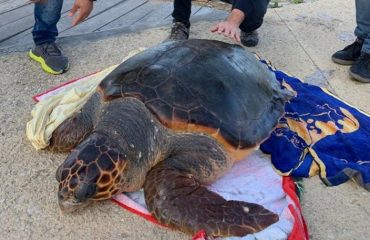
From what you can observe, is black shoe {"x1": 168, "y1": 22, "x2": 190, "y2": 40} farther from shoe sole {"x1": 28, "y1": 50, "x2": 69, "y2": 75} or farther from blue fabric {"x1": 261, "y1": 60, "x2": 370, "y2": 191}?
blue fabric {"x1": 261, "y1": 60, "x2": 370, "y2": 191}

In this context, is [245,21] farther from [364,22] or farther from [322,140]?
[322,140]

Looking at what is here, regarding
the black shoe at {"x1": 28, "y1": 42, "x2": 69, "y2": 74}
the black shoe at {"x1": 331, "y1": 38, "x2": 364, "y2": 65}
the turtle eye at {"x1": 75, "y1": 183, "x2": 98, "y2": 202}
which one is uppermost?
the turtle eye at {"x1": 75, "y1": 183, "x2": 98, "y2": 202}

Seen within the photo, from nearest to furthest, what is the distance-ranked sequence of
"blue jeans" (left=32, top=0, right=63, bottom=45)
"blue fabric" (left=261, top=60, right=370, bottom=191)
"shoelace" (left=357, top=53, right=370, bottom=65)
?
"blue fabric" (left=261, top=60, right=370, bottom=191) < "blue jeans" (left=32, top=0, right=63, bottom=45) < "shoelace" (left=357, top=53, right=370, bottom=65)

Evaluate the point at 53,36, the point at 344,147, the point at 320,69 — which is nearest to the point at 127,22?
the point at 53,36

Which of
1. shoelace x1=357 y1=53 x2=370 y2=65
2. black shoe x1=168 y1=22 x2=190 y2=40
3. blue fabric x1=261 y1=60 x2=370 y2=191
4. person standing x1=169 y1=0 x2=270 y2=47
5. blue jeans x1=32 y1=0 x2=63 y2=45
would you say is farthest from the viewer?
black shoe x1=168 y1=22 x2=190 y2=40

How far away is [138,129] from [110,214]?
365mm

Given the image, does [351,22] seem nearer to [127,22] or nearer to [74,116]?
[127,22]

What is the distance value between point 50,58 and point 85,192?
151 cm

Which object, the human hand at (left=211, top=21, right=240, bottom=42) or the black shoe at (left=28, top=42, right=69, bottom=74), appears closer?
the human hand at (left=211, top=21, right=240, bottom=42)

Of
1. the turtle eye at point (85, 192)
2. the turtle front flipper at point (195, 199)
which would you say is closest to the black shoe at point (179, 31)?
the turtle front flipper at point (195, 199)

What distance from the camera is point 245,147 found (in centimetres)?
197

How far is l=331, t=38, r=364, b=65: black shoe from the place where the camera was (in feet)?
10.1

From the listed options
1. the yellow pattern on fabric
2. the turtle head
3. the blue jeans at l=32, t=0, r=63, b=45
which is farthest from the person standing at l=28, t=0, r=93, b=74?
the turtle head

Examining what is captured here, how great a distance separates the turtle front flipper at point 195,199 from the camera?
1.59 m
